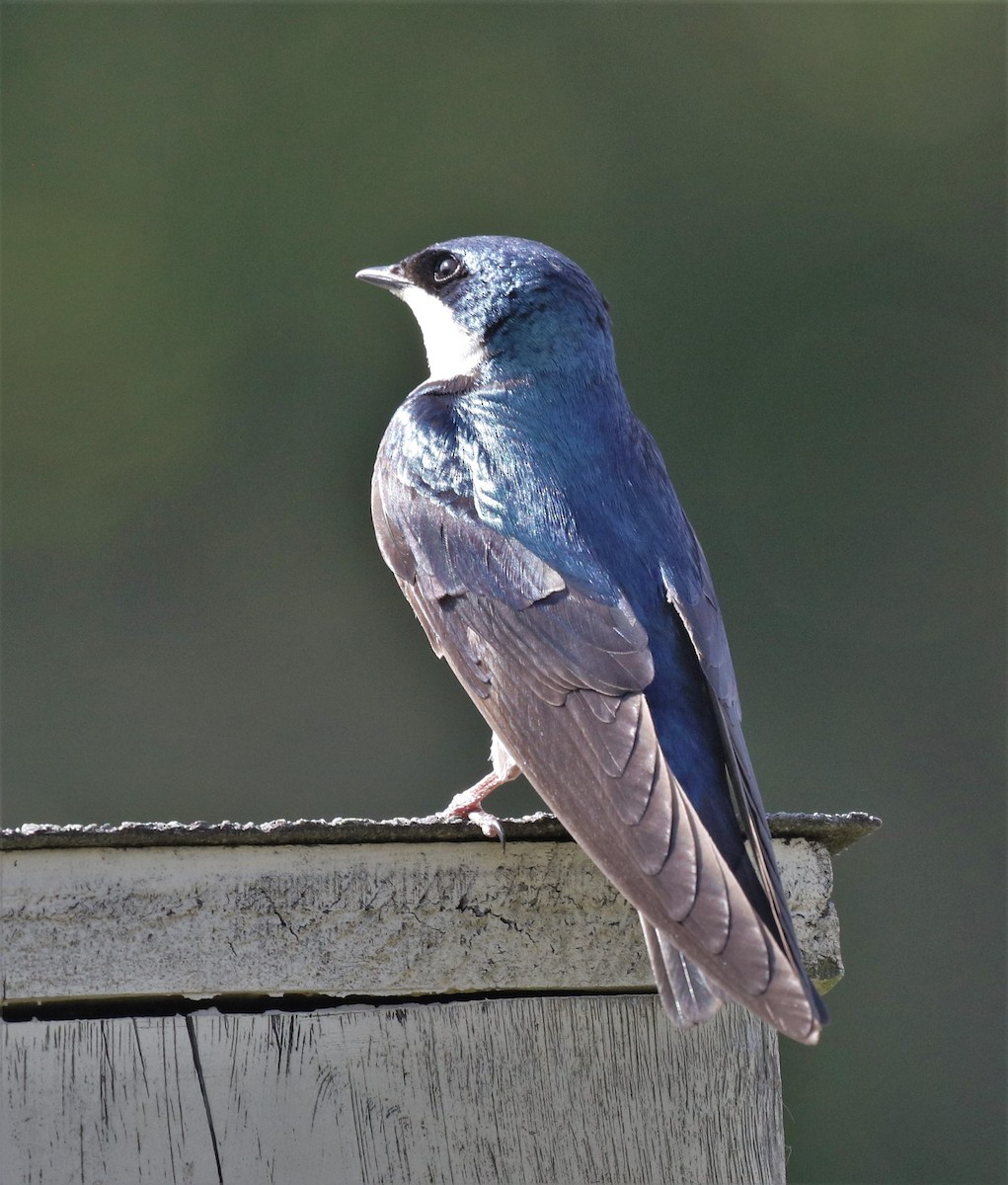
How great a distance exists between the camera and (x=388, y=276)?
236 centimetres

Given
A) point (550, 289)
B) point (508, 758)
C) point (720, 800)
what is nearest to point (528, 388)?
point (550, 289)

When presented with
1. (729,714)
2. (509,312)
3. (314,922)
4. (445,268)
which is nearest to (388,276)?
(445,268)

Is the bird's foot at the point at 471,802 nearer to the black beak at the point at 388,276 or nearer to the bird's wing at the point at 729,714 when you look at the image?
the bird's wing at the point at 729,714

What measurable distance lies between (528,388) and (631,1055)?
0.81 meters

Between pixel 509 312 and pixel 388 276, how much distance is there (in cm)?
34

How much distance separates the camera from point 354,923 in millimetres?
1389

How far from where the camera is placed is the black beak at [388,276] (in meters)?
2.32

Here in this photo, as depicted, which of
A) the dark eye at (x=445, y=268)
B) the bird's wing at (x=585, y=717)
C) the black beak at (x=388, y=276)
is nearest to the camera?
the bird's wing at (x=585, y=717)

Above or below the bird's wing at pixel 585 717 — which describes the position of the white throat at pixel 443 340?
above

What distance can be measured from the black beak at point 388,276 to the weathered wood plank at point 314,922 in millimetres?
1074

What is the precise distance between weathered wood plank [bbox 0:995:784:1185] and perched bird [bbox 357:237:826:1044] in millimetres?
122

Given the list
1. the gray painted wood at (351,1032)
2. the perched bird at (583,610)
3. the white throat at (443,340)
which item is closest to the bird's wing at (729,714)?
the perched bird at (583,610)

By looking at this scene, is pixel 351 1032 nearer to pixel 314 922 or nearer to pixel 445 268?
pixel 314 922

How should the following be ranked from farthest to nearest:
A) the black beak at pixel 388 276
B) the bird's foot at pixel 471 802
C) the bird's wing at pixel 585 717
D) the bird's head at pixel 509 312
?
the black beak at pixel 388 276
the bird's head at pixel 509 312
the bird's foot at pixel 471 802
the bird's wing at pixel 585 717
